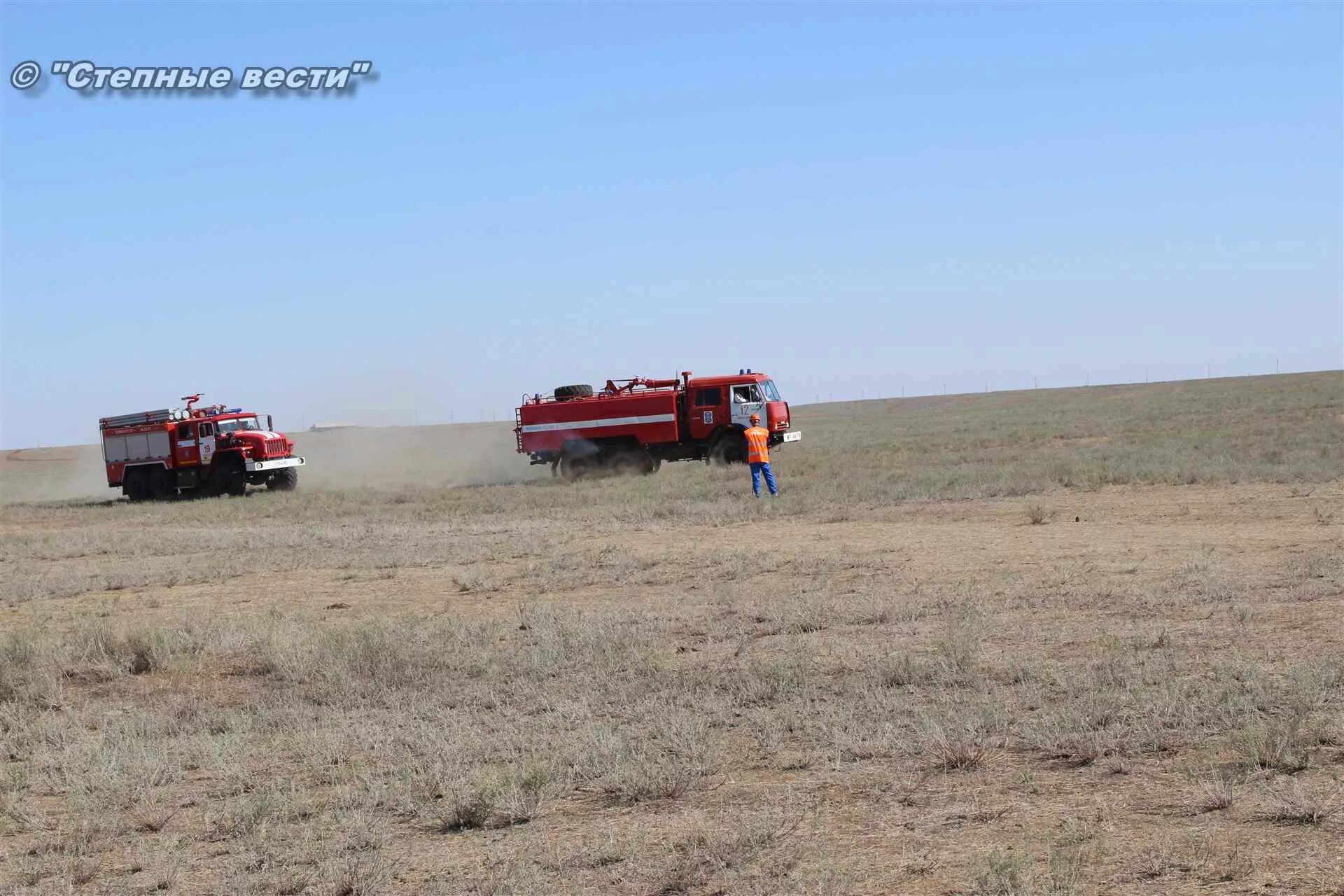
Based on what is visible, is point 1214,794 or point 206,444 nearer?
point 1214,794

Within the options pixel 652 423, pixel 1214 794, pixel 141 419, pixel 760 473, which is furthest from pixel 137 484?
pixel 1214 794

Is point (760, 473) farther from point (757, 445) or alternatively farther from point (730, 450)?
point (730, 450)

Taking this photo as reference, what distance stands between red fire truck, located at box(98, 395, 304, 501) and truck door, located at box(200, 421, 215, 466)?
20mm

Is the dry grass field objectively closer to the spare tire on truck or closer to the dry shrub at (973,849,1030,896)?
the dry shrub at (973,849,1030,896)

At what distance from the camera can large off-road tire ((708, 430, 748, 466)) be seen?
33.5 meters

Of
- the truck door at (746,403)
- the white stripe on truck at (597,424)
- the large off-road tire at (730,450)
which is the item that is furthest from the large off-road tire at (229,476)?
the truck door at (746,403)

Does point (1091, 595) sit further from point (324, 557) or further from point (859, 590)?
point (324, 557)

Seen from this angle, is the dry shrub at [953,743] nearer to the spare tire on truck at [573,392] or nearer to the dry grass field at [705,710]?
the dry grass field at [705,710]

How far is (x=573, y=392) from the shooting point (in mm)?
35438

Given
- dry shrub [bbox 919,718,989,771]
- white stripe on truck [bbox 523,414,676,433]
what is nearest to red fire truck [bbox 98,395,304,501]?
white stripe on truck [bbox 523,414,676,433]

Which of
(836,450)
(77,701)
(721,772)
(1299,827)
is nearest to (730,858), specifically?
(721,772)

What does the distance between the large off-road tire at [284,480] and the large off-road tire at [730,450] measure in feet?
39.8

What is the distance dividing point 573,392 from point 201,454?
10.8 m

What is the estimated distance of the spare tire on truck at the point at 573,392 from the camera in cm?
3544
